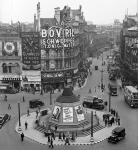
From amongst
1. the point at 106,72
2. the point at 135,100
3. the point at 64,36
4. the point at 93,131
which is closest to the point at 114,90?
the point at 135,100

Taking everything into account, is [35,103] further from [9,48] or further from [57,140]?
[9,48]

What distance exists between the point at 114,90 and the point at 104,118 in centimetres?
1999

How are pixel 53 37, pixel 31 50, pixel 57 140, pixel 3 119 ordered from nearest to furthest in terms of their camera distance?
pixel 57 140 < pixel 3 119 < pixel 53 37 < pixel 31 50

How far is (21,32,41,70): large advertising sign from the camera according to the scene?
75250mm

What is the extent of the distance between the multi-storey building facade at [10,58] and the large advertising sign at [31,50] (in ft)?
5.74

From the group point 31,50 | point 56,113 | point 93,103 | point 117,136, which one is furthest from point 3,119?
point 31,50

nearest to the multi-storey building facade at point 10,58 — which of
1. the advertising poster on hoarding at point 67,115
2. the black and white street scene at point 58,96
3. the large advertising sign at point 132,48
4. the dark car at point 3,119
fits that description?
the black and white street scene at point 58,96

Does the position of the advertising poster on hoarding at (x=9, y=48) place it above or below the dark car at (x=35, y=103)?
above

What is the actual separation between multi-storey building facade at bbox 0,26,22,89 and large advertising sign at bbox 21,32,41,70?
175 cm

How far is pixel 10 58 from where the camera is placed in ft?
254

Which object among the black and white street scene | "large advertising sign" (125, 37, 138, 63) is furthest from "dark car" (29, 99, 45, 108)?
"large advertising sign" (125, 37, 138, 63)

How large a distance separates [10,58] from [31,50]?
544cm

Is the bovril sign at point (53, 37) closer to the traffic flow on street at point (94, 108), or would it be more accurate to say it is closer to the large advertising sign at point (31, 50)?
the large advertising sign at point (31, 50)

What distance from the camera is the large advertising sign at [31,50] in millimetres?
75250
